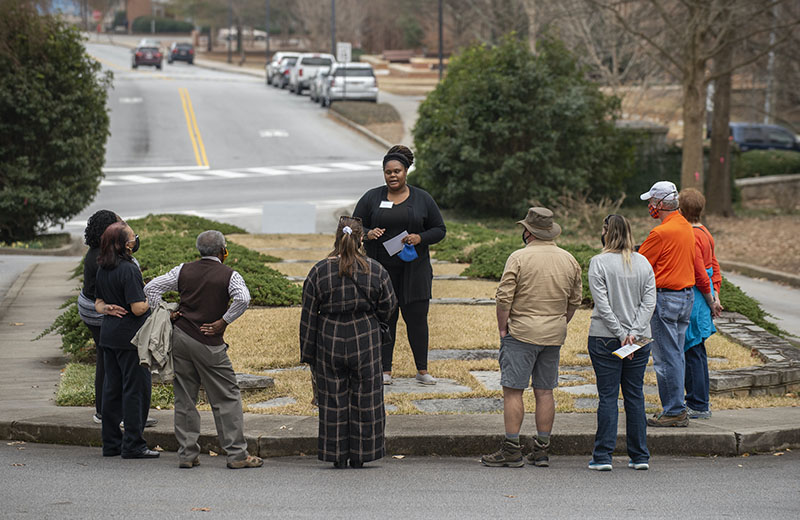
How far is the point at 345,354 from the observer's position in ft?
21.9

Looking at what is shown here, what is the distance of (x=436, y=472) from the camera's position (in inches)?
266

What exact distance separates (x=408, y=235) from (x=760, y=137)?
118ft

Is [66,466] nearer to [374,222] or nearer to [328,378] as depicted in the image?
[328,378]

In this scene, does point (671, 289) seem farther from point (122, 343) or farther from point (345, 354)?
point (122, 343)

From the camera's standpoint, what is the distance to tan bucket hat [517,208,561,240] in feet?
22.0

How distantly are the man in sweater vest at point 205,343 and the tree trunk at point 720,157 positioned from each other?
20.6 m

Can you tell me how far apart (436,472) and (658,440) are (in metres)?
1.73

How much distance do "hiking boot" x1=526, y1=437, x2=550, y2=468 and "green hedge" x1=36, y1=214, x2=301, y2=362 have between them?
15.8 ft

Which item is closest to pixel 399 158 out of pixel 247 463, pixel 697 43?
pixel 247 463

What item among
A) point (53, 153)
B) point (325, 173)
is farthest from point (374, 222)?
point (325, 173)

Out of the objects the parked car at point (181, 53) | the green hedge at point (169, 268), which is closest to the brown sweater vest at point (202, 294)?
the green hedge at point (169, 268)

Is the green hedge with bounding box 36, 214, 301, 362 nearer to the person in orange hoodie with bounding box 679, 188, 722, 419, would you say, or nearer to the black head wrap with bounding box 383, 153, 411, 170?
the black head wrap with bounding box 383, 153, 411, 170

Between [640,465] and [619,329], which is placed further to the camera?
[640,465]

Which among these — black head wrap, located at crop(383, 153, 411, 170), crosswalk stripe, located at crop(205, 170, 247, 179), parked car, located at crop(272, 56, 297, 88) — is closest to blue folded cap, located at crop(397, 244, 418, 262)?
black head wrap, located at crop(383, 153, 411, 170)
